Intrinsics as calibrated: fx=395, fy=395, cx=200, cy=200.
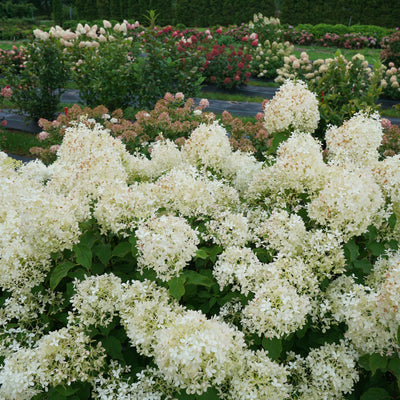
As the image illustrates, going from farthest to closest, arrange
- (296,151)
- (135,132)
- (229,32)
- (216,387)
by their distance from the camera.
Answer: (229,32) → (135,132) → (296,151) → (216,387)

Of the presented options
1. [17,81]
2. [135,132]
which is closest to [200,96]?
[17,81]

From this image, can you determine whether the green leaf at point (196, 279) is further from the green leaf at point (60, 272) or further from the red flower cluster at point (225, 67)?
the red flower cluster at point (225, 67)

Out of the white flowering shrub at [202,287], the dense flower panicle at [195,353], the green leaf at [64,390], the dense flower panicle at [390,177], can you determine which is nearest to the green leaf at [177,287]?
the white flowering shrub at [202,287]

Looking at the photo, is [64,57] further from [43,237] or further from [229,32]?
[229,32]

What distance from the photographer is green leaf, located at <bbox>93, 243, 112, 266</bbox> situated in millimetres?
2354

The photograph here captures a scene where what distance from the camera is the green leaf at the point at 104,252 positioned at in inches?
92.7

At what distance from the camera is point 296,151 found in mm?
2615

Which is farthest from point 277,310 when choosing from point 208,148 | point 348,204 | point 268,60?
point 268,60

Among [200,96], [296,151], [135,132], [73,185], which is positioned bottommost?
[200,96]

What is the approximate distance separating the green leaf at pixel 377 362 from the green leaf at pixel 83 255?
5.13ft

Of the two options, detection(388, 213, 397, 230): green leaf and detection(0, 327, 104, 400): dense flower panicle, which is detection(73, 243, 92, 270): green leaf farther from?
detection(388, 213, 397, 230): green leaf

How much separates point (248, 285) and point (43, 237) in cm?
117

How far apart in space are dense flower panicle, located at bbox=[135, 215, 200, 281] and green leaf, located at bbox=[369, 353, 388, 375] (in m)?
1.04

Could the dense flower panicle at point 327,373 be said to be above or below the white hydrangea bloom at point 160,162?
below
